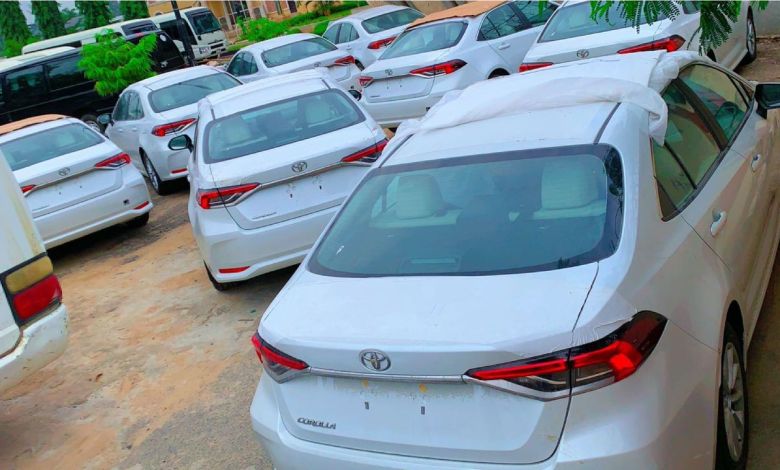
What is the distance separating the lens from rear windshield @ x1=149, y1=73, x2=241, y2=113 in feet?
36.6

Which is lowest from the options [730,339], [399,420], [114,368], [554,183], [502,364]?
[114,368]

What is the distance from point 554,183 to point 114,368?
12.8 ft

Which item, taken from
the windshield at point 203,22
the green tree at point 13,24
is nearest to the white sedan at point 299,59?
the windshield at point 203,22

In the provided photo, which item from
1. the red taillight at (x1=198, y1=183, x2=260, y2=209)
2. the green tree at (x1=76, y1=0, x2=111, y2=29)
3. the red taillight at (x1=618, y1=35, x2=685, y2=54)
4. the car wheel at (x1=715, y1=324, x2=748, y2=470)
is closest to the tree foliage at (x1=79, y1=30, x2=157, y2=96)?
the red taillight at (x1=198, y1=183, x2=260, y2=209)

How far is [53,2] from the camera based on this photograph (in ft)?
167

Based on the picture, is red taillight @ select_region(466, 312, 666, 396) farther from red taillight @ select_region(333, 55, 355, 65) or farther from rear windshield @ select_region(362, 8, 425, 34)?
rear windshield @ select_region(362, 8, 425, 34)

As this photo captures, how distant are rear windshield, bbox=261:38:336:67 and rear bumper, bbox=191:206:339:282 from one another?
8.89 meters

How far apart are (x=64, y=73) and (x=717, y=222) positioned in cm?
1694

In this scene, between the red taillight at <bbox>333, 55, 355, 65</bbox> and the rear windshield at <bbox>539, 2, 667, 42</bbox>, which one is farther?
the red taillight at <bbox>333, 55, 355, 65</bbox>

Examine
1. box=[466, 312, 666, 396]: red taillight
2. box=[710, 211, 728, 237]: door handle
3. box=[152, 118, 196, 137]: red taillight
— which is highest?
box=[466, 312, 666, 396]: red taillight

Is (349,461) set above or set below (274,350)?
below

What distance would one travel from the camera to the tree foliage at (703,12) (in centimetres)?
331

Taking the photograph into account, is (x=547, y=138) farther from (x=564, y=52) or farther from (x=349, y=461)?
(x=564, y=52)

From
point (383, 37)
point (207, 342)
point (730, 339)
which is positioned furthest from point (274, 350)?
point (383, 37)
